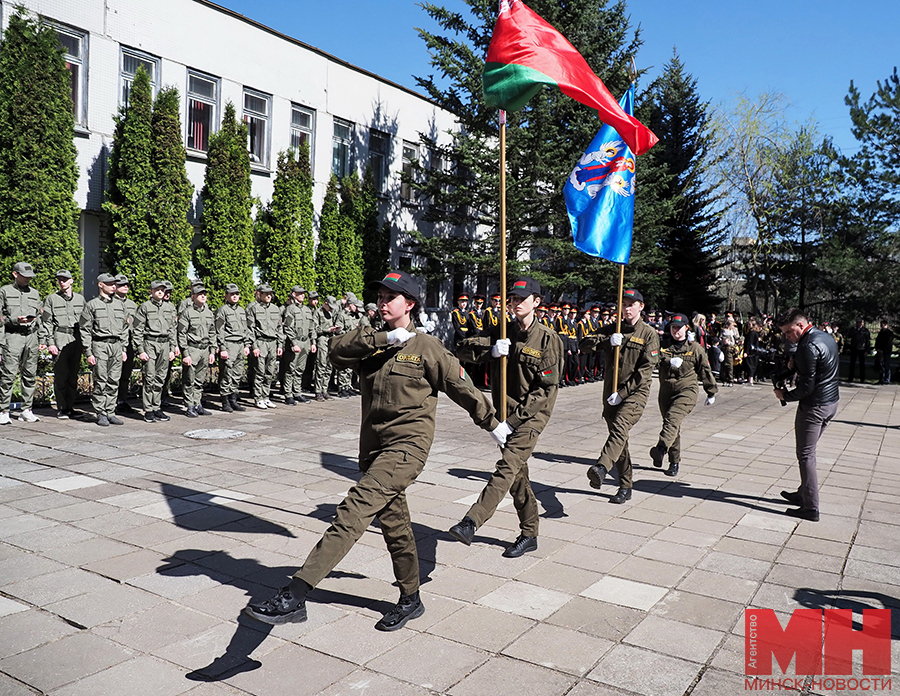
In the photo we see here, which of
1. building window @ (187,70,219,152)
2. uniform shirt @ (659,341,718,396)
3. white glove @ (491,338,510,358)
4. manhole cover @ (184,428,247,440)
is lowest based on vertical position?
manhole cover @ (184,428,247,440)

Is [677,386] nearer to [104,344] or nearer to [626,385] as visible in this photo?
[626,385]

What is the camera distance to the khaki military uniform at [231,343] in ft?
43.2

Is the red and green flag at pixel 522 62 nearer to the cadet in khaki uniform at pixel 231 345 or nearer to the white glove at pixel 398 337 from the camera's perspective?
the white glove at pixel 398 337

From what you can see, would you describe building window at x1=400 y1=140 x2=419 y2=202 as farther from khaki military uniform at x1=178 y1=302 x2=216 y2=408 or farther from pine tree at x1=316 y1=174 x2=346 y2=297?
khaki military uniform at x1=178 y1=302 x2=216 y2=408

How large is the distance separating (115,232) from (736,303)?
5006 cm

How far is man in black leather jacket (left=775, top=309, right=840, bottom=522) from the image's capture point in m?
7.21

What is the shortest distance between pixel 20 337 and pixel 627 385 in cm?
848

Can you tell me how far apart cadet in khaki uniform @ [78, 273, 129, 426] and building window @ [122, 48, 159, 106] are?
259 inches

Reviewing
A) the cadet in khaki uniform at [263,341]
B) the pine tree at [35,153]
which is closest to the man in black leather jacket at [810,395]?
the cadet in khaki uniform at [263,341]

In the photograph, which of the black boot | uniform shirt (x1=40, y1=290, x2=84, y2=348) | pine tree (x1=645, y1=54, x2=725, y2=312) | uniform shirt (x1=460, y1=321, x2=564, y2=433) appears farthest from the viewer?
pine tree (x1=645, y1=54, x2=725, y2=312)

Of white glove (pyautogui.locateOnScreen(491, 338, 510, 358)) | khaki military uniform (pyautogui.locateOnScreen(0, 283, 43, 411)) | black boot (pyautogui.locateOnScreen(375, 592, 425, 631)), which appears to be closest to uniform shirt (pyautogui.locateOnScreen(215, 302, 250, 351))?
khaki military uniform (pyautogui.locateOnScreen(0, 283, 43, 411))

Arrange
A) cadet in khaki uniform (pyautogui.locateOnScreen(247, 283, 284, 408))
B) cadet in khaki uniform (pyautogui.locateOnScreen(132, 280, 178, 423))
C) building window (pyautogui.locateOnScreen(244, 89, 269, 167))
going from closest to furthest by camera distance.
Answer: cadet in khaki uniform (pyautogui.locateOnScreen(132, 280, 178, 423))
cadet in khaki uniform (pyautogui.locateOnScreen(247, 283, 284, 408))
building window (pyautogui.locateOnScreen(244, 89, 269, 167))

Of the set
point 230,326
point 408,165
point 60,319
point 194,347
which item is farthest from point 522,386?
point 408,165

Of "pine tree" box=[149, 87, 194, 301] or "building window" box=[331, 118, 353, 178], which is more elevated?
"building window" box=[331, 118, 353, 178]
